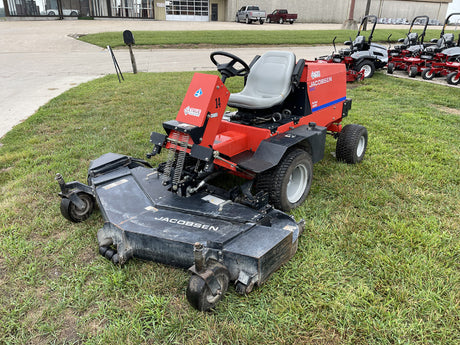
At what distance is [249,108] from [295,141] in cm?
65

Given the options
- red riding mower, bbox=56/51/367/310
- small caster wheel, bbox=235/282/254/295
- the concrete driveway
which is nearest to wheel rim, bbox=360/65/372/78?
the concrete driveway

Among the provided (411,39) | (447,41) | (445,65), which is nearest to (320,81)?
(445,65)

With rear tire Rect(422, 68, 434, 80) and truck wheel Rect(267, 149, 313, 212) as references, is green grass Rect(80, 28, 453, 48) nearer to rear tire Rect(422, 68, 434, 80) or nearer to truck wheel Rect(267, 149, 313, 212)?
rear tire Rect(422, 68, 434, 80)

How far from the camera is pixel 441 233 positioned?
3002 mm

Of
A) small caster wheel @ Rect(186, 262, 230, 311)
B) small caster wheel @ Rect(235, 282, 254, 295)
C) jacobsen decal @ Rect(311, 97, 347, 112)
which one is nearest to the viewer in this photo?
small caster wheel @ Rect(186, 262, 230, 311)

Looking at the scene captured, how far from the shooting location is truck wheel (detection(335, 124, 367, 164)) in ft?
14.1

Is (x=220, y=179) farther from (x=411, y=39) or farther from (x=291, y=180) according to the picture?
(x=411, y=39)

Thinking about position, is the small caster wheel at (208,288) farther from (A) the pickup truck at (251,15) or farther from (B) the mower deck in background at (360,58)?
(A) the pickup truck at (251,15)

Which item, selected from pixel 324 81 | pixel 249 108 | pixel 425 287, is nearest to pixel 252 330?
pixel 425 287

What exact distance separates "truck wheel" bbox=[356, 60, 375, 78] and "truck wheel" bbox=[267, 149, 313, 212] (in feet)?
27.4

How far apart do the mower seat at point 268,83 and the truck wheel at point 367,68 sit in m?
7.75

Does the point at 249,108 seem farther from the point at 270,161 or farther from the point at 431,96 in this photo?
the point at 431,96

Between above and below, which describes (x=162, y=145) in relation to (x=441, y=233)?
above

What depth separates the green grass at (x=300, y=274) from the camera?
6.96ft
